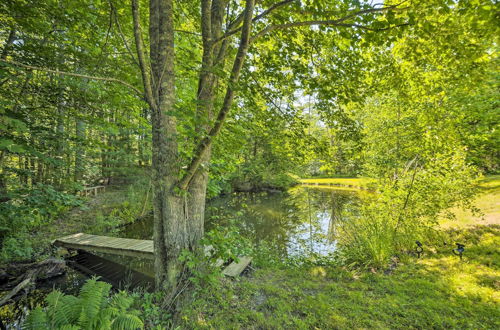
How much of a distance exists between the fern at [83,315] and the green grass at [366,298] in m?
0.81

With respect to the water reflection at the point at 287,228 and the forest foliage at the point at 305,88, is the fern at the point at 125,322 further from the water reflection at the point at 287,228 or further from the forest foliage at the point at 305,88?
the water reflection at the point at 287,228

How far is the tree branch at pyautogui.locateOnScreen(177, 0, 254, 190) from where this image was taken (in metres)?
2.34

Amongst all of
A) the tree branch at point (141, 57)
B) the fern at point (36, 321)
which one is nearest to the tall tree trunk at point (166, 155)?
the tree branch at point (141, 57)

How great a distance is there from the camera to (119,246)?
18.2 ft

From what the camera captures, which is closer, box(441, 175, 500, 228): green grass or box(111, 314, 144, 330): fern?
box(111, 314, 144, 330): fern

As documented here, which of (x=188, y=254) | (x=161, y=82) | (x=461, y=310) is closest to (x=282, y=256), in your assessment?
(x=461, y=310)

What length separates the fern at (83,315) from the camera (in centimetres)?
182

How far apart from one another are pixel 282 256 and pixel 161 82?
5.68 m

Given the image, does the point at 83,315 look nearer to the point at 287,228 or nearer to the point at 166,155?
the point at 166,155

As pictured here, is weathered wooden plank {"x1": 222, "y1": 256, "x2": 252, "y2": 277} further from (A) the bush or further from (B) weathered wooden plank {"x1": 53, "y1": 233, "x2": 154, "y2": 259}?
(A) the bush

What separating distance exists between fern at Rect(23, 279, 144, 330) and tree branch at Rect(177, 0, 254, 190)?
138cm

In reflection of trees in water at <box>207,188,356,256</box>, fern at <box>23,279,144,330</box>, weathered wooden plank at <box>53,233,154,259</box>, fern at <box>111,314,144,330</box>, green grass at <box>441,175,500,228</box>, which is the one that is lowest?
reflection of trees in water at <box>207,188,356,256</box>

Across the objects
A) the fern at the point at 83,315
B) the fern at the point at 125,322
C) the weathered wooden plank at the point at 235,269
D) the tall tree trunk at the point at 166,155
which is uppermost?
the tall tree trunk at the point at 166,155

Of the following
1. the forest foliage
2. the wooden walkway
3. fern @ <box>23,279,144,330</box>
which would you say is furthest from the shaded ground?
fern @ <box>23,279,144,330</box>
